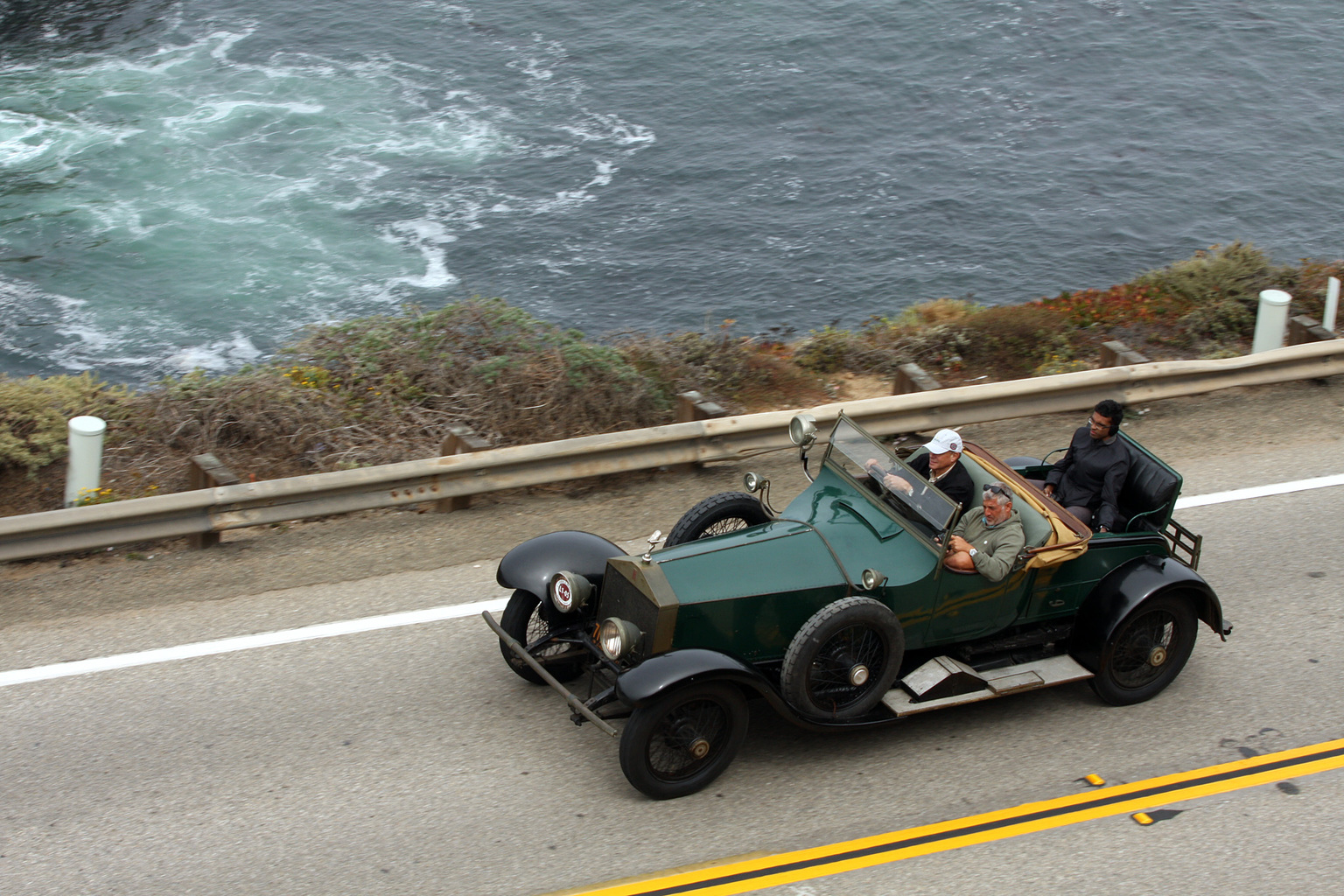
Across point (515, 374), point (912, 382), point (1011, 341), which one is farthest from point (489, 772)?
point (1011, 341)

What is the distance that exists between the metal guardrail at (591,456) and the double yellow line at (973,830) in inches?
150

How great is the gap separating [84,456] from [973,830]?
6.58m

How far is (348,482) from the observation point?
868 centimetres

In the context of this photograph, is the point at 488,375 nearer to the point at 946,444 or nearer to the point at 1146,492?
the point at 946,444

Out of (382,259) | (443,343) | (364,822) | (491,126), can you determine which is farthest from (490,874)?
(491,126)

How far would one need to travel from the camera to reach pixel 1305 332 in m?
11.6

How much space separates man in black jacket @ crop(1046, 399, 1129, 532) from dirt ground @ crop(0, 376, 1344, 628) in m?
2.31

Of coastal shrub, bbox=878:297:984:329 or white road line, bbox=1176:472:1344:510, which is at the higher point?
coastal shrub, bbox=878:297:984:329

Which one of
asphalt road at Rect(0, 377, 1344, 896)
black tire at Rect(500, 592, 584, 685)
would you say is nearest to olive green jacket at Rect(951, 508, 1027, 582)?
asphalt road at Rect(0, 377, 1344, 896)

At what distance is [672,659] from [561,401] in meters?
4.52

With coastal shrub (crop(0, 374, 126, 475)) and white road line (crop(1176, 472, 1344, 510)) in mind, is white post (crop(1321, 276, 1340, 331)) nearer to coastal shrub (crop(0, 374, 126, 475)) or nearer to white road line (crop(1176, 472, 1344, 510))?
white road line (crop(1176, 472, 1344, 510))

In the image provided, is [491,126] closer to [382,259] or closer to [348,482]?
[382,259]

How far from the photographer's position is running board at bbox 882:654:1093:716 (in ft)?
22.3

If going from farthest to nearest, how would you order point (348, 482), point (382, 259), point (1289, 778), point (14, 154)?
1. point (14, 154)
2. point (382, 259)
3. point (348, 482)
4. point (1289, 778)
